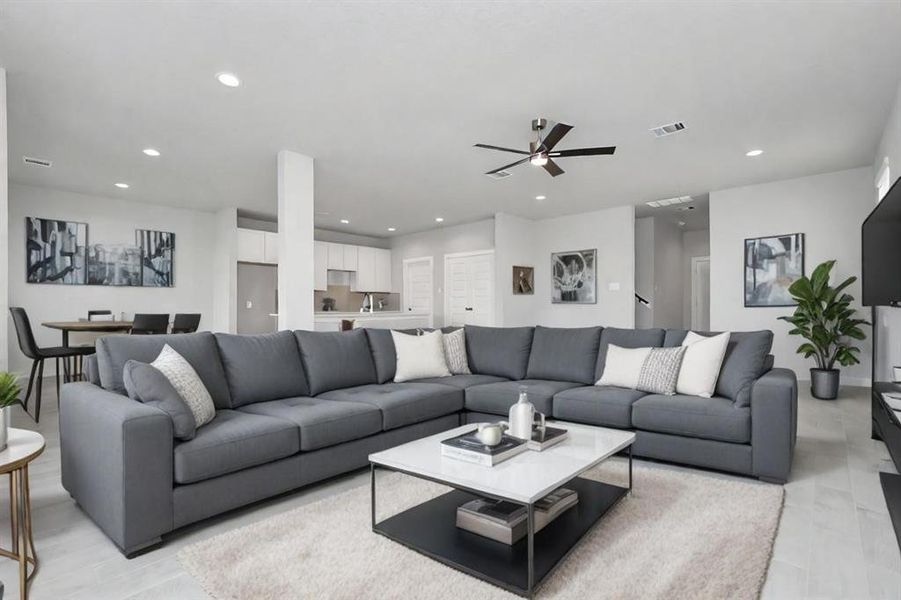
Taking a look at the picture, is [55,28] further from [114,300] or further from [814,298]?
[814,298]

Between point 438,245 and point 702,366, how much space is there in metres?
7.02

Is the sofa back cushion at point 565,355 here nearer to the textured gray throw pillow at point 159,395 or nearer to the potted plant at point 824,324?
the textured gray throw pillow at point 159,395

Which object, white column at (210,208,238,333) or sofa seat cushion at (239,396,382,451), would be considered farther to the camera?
white column at (210,208,238,333)

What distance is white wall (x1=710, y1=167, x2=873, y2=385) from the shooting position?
5.86 meters

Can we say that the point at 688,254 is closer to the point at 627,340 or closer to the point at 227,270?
the point at 627,340

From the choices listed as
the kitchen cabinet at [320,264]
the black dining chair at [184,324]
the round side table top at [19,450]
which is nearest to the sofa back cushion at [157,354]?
the round side table top at [19,450]

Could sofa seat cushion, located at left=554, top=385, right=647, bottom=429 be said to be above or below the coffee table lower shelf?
above

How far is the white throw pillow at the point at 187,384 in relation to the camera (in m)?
2.48

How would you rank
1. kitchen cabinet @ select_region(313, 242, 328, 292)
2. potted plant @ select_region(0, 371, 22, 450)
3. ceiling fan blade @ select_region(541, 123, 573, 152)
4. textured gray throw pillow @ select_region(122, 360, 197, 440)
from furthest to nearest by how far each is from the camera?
kitchen cabinet @ select_region(313, 242, 328, 292) → ceiling fan blade @ select_region(541, 123, 573, 152) → textured gray throw pillow @ select_region(122, 360, 197, 440) → potted plant @ select_region(0, 371, 22, 450)

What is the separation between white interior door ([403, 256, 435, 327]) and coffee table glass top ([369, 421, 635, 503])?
Answer: 751cm

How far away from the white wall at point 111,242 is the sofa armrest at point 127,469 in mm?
5735

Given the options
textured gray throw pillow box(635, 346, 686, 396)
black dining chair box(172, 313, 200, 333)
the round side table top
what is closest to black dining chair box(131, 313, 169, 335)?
black dining chair box(172, 313, 200, 333)

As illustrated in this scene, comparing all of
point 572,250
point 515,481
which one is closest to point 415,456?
point 515,481

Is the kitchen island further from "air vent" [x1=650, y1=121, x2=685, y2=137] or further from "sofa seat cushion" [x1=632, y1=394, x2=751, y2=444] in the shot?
"air vent" [x1=650, y1=121, x2=685, y2=137]
